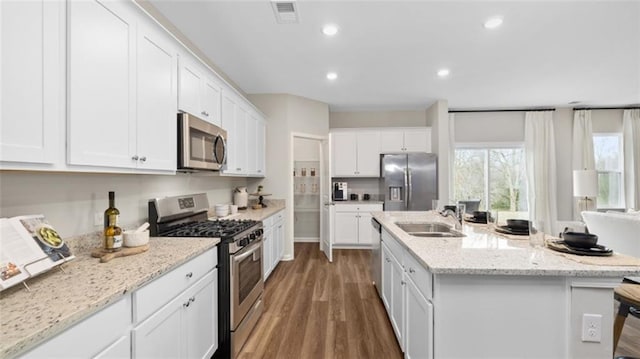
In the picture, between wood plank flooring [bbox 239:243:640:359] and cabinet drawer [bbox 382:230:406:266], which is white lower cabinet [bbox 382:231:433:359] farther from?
wood plank flooring [bbox 239:243:640:359]

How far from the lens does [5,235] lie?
3.50 ft

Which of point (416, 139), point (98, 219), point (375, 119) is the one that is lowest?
point (98, 219)

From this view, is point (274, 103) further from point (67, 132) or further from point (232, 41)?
point (67, 132)

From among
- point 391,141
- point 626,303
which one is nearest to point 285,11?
point 626,303

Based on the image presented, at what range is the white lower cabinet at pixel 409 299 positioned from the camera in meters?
1.42

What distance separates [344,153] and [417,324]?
4081mm

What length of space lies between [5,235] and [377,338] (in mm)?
2392

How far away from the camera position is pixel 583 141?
216 inches

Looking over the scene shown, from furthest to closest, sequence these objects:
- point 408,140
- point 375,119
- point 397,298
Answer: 1. point 375,119
2. point 408,140
3. point 397,298

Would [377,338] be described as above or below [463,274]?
below

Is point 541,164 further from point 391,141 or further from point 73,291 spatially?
point 73,291

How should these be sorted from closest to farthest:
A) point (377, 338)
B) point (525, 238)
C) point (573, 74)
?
1. point (525, 238)
2. point (377, 338)
3. point (573, 74)

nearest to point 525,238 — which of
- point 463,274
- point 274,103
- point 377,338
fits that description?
point 463,274

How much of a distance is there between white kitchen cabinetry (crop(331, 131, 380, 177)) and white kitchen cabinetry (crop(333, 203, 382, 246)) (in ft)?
2.19
